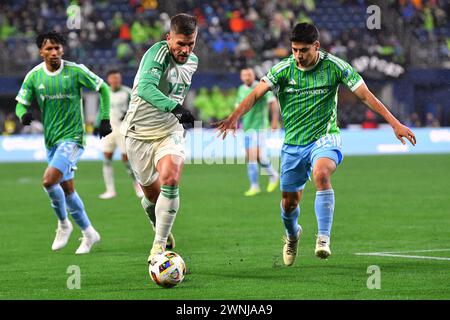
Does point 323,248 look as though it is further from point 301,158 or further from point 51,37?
point 51,37

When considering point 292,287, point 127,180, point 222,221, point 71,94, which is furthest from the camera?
point 127,180

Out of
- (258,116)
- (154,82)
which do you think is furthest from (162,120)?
(258,116)

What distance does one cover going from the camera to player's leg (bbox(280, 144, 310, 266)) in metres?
9.64

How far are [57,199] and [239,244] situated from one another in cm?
218

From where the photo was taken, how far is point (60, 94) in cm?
1152

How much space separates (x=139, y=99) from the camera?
973cm

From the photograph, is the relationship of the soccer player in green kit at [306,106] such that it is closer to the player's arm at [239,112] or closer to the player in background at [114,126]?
the player's arm at [239,112]

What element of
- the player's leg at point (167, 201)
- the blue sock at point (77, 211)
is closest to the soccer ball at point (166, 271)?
the player's leg at point (167, 201)

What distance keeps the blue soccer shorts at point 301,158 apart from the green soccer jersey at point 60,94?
2.68 metres

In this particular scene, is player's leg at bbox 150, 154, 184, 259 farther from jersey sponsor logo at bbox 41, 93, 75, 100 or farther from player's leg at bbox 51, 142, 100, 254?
jersey sponsor logo at bbox 41, 93, 75, 100

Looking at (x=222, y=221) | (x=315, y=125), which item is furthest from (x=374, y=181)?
(x=315, y=125)

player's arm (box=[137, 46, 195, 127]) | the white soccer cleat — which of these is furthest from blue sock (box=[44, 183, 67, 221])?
player's arm (box=[137, 46, 195, 127])

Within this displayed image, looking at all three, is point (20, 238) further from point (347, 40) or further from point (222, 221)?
point (347, 40)
